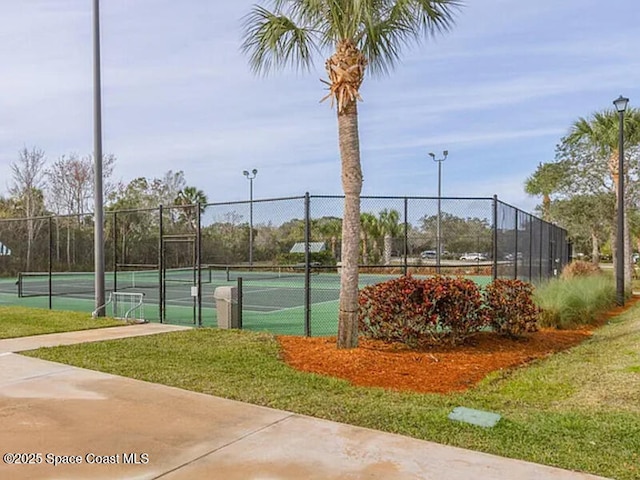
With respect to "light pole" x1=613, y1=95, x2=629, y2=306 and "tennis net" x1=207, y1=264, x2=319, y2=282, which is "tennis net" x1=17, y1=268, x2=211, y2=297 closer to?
"tennis net" x1=207, y1=264, x2=319, y2=282

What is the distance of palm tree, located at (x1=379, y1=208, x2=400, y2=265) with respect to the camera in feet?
48.6

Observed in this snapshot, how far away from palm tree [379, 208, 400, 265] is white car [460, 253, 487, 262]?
2032 millimetres

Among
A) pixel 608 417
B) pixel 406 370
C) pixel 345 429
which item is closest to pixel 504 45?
pixel 406 370

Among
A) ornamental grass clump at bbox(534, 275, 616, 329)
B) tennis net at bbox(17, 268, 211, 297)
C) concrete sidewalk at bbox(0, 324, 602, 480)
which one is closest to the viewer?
concrete sidewalk at bbox(0, 324, 602, 480)

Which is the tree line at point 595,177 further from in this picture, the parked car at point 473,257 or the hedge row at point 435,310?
the hedge row at point 435,310

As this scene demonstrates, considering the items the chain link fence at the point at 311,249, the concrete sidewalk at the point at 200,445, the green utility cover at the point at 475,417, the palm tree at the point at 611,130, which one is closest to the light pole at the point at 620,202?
the chain link fence at the point at 311,249

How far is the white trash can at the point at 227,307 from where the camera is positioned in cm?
996

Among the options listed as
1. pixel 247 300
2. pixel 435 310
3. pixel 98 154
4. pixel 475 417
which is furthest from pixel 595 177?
pixel 475 417

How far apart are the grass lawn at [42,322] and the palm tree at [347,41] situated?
5.61 m

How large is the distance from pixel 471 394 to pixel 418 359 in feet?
5.29

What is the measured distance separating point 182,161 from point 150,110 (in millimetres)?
21191

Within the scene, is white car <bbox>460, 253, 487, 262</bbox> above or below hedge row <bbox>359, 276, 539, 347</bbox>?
above

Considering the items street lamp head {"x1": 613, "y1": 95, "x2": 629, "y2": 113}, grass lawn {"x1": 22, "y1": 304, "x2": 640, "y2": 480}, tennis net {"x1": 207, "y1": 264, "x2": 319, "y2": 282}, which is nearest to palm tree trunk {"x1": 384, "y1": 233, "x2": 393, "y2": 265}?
tennis net {"x1": 207, "y1": 264, "x2": 319, "y2": 282}

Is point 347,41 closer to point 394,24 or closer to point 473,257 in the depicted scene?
point 394,24
